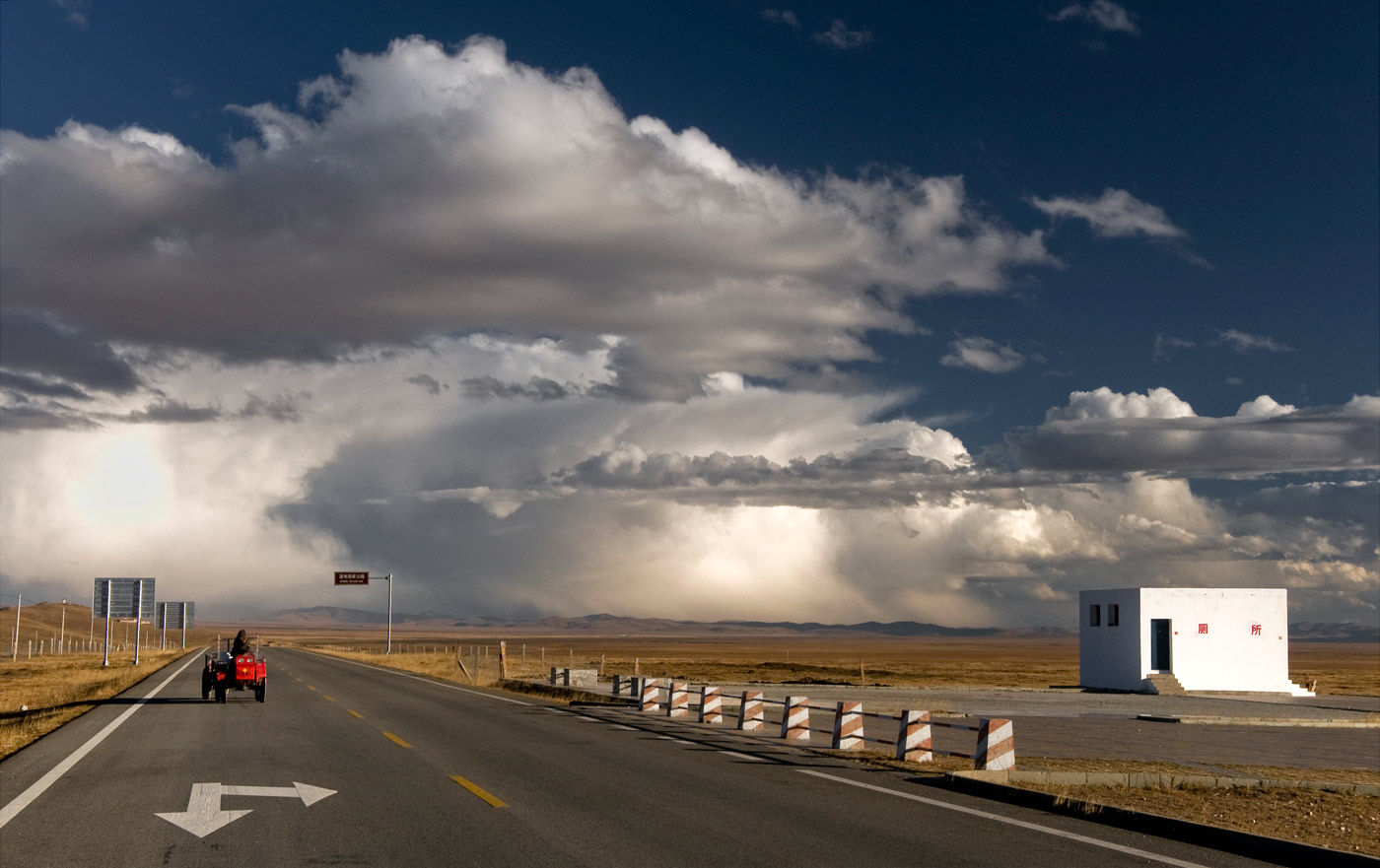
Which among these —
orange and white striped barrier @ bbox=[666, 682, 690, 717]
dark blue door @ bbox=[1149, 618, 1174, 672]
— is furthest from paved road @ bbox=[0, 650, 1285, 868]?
dark blue door @ bbox=[1149, 618, 1174, 672]

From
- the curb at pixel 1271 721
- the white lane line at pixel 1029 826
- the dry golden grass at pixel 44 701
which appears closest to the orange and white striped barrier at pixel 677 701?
the white lane line at pixel 1029 826

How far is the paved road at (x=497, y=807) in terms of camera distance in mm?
9898

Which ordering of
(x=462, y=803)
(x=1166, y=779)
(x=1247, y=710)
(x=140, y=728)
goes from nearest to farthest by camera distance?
(x=462, y=803) → (x=1166, y=779) → (x=140, y=728) → (x=1247, y=710)

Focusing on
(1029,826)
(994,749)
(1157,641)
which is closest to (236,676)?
(994,749)

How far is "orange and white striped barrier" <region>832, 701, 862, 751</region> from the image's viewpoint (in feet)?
64.2

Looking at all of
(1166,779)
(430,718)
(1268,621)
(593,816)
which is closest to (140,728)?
(430,718)

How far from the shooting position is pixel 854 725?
19.8 meters

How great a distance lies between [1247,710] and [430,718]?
26231mm

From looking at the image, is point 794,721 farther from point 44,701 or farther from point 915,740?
point 44,701

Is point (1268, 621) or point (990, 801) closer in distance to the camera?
point (990, 801)

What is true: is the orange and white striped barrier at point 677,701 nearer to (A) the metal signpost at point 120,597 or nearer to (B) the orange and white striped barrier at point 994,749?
(B) the orange and white striped barrier at point 994,749

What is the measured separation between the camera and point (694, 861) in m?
9.51

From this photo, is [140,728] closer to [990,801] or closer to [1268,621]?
[990,801]

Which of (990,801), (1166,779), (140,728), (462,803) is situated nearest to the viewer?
(462,803)
